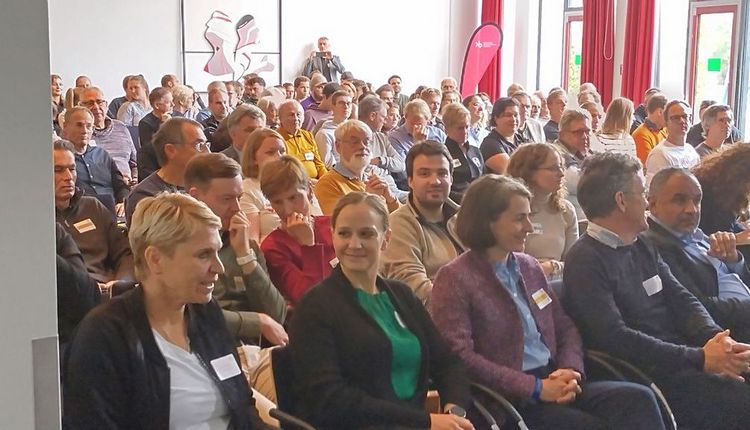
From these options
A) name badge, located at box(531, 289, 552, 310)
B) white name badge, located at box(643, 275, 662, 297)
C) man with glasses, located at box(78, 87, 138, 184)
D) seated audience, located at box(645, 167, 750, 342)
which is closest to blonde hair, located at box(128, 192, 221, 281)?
name badge, located at box(531, 289, 552, 310)

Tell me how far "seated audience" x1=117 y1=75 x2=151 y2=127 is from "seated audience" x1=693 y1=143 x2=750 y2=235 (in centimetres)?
707

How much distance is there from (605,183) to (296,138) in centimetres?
366

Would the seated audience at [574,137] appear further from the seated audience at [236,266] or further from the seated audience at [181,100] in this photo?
the seated audience at [181,100]

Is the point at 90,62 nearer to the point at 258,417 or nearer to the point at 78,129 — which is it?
the point at 78,129

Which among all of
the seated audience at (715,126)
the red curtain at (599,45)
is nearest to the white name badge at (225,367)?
the seated audience at (715,126)

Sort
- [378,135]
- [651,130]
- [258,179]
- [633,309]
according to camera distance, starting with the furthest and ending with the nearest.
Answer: [651,130] → [378,135] → [258,179] → [633,309]

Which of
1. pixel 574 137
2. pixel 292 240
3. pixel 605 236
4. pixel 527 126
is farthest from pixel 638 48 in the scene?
pixel 292 240

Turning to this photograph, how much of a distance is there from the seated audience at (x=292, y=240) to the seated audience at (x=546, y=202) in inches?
40.2

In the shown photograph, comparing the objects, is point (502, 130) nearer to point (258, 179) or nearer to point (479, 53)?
point (258, 179)

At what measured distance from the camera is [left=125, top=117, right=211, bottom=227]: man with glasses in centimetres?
404

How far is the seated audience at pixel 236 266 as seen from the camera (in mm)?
2920

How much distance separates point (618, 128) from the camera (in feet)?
22.6

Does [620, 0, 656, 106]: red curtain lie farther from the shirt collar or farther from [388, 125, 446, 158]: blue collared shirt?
the shirt collar

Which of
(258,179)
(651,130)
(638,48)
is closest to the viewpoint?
(258,179)
